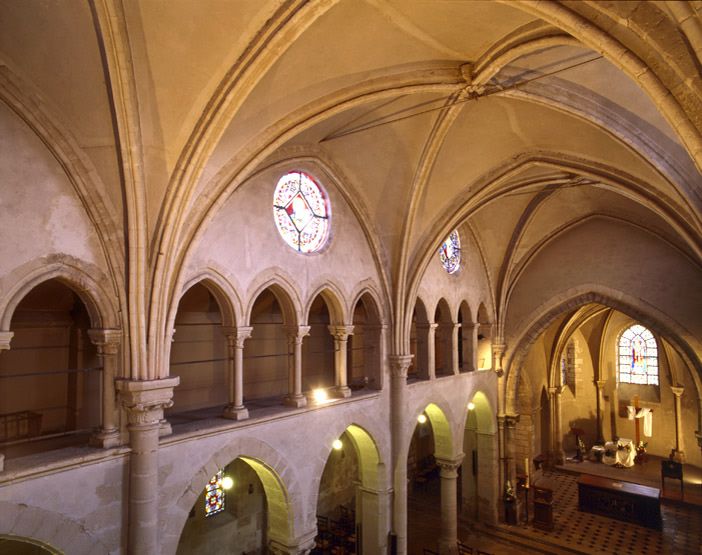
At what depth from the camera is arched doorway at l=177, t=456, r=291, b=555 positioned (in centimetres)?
1186

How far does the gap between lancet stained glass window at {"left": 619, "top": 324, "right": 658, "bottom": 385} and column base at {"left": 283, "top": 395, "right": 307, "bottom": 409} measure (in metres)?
19.9

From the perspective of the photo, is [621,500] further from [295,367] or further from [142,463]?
[142,463]

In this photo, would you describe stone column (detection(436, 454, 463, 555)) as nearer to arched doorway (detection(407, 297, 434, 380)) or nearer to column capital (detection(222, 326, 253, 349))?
arched doorway (detection(407, 297, 434, 380))

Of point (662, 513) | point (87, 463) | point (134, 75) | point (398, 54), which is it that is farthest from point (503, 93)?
point (662, 513)

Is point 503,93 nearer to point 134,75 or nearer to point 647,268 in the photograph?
point 134,75

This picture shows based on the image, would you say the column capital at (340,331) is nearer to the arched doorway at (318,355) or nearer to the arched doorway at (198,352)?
the arched doorway at (198,352)

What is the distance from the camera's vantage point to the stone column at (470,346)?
16.3 m

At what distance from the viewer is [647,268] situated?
15.2 m

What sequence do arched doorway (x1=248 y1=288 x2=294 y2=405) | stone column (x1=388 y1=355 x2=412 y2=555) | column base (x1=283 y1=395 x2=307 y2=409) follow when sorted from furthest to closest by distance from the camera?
arched doorway (x1=248 y1=288 x2=294 y2=405)
stone column (x1=388 y1=355 x2=412 y2=555)
column base (x1=283 y1=395 x2=307 y2=409)

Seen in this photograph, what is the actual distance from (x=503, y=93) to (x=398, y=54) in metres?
2.06

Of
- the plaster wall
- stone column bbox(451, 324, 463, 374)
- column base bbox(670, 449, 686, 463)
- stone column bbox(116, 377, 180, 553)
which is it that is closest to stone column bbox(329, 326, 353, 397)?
stone column bbox(116, 377, 180, 553)

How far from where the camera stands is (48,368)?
32.8ft

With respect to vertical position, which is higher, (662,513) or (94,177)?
(94,177)

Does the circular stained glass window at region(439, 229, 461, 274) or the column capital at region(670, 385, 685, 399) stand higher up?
the circular stained glass window at region(439, 229, 461, 274)
